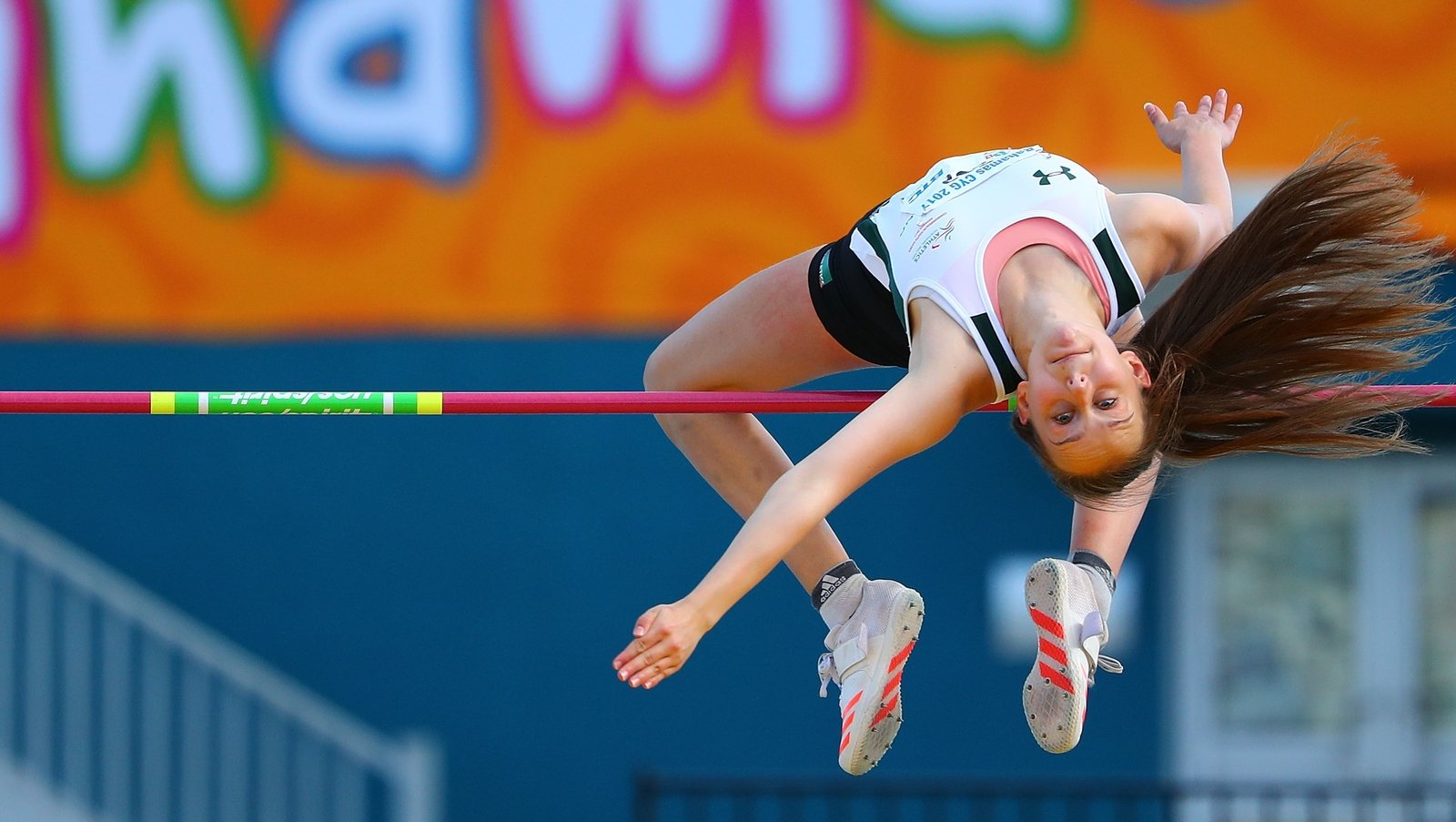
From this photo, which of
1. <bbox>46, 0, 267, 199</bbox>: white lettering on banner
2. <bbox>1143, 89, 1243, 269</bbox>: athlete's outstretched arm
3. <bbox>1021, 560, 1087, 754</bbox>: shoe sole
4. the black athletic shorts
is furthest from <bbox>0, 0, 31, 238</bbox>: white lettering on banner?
<bbox>1021, 560, 1087, 754</bbox>: shoe sole

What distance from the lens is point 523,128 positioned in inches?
304

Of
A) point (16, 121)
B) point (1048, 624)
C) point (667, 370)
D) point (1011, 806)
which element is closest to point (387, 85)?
point (16, 121)

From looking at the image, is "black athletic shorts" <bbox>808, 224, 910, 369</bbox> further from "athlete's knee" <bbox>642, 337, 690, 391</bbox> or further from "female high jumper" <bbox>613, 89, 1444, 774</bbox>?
"athlete's knee" <bbox>642, 337, 690, 391</bbox>

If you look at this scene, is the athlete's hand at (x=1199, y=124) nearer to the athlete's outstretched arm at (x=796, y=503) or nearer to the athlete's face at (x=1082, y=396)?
the athlete's face at (x=1082, y=396)

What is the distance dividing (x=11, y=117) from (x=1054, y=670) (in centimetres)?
550

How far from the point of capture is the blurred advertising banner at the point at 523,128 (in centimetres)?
754

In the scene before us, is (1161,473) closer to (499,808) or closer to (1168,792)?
(1168,792)

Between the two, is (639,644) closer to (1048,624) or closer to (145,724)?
(1048,624)

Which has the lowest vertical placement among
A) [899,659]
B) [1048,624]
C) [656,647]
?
[899,659]

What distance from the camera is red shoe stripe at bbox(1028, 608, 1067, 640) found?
12.7 ft

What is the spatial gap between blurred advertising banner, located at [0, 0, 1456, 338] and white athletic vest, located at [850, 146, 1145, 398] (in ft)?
11.6

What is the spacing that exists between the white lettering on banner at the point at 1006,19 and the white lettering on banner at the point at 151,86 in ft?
8.90

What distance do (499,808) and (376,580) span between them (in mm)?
994

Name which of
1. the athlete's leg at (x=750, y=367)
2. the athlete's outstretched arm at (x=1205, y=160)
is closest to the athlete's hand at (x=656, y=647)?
the athlete's leg at (x=750, y=367)
